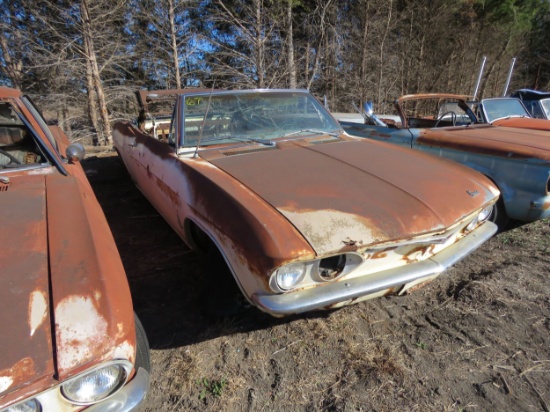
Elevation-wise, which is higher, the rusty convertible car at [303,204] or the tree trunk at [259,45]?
the tree trunk at [259,45]

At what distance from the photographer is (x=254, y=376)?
2059mm

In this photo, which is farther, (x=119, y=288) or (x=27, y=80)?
(x=27, y=80)

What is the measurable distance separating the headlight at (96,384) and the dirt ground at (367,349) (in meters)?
0.68

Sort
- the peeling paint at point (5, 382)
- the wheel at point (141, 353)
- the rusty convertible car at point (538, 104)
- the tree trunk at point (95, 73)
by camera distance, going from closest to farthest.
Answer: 1. the peeling paint at point (5, 382)
2. the wheel at point (141, 353)
3. the rusty convertible car at point (538, 104)
4. the tree trunk at point (95, 73)

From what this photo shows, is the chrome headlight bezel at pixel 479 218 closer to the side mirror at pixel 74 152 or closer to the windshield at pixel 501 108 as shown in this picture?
the side mirror at pixel 74 152

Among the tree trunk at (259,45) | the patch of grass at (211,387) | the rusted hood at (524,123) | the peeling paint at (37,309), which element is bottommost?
the patch of grass at (211,387)

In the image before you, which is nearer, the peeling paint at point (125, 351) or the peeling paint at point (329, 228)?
the peeling paint at point (125, 351)

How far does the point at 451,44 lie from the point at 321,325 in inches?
829

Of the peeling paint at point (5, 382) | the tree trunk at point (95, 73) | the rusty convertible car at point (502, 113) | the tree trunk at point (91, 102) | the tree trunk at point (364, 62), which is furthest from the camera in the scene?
the tree trunk at point (364, 62)

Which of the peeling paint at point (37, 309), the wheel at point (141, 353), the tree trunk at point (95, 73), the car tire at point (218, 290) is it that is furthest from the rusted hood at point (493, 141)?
the tree trunk at point (95, 73)

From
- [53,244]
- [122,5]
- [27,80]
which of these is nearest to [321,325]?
[53,244]

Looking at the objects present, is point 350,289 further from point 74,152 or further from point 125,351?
point 74,152

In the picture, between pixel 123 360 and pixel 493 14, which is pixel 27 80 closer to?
pixel 123 360

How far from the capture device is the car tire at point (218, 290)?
7.56ft
